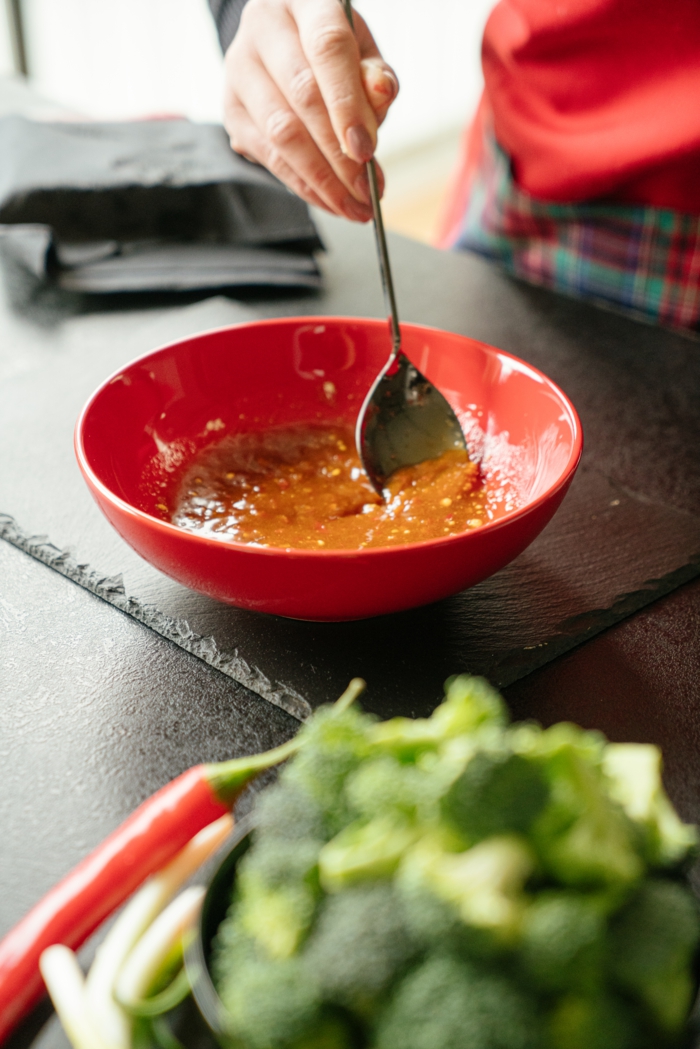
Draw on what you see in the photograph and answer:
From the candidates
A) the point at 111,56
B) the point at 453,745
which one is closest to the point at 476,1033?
the point at 453,745

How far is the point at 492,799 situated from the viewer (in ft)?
1.26

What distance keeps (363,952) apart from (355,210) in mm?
956

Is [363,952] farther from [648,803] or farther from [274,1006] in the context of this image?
[648,803]

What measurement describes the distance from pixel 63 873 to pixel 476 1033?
33 cm

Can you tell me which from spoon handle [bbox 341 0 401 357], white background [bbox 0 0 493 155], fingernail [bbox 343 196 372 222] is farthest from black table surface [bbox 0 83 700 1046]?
white background [bbox 0 0 493 155]

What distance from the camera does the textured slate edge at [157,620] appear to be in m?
0.73

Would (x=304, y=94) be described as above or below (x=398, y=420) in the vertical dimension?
above

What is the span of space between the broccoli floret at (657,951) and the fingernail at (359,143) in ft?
2.71

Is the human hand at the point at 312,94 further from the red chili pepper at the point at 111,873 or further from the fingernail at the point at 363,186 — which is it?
the red chili pepper at the point at 111,873

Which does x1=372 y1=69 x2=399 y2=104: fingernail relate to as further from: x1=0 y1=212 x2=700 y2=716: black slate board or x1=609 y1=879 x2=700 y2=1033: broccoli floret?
x1=609 y1=879 x2=700 y2=1033: broccoli floret

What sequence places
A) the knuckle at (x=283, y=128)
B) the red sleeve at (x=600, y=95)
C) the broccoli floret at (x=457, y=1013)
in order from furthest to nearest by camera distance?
the red sleeve at (x=600, y=95)
the knuckle at (x=283, y=128)
the broccoli floret at (x=457, y=1013)

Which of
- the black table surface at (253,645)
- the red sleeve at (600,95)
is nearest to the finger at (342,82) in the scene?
the black table surface at (253,645)

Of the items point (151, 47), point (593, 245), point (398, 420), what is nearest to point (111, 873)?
point (398, 420)

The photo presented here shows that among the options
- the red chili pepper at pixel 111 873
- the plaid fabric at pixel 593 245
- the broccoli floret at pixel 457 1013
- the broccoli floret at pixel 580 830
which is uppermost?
the broccoli floret at pixel 580 830
